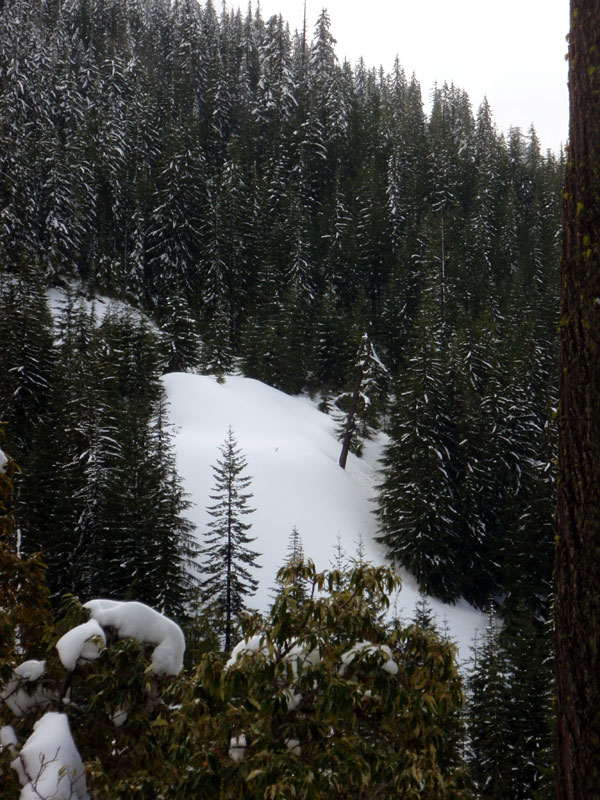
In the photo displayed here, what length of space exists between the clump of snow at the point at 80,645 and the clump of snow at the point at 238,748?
1365 mm

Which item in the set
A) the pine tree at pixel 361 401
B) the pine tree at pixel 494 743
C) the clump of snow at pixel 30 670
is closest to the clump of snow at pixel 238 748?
the clump of snow at pixel 30 670

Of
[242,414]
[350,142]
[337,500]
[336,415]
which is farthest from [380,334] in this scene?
[350,142]

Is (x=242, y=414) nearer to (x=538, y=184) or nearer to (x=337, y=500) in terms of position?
(x=337, y=500)

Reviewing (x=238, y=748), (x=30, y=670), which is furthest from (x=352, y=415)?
(x=238, y=748)

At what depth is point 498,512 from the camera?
4034cm

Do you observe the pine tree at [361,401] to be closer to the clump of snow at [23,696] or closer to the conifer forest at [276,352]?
the conifer forest at [276,352]

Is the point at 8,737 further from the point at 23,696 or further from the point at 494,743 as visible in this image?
the point at 494,743

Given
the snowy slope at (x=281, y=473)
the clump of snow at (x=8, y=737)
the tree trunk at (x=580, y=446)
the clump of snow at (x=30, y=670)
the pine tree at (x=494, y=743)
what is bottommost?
the pine tree at (x=494, y=743)

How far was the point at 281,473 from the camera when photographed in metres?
38.4

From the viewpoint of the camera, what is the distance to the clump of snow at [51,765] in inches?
171

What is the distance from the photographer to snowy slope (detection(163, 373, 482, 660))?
3341cm

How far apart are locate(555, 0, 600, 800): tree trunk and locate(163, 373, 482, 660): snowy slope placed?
2753 cm

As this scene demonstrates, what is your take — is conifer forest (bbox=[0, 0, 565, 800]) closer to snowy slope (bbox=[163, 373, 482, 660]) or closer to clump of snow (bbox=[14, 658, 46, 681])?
clump of snow (bbox=[14, 658, 46, 681])

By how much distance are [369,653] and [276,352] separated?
49151mm
